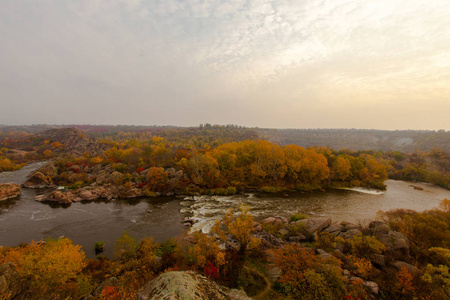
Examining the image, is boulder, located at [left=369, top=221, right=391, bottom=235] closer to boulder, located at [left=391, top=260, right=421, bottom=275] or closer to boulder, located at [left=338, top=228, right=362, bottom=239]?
boulder, located at [left=338, top=228, right=362, bottom=239]

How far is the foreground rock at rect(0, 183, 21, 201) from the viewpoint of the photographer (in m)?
33.6

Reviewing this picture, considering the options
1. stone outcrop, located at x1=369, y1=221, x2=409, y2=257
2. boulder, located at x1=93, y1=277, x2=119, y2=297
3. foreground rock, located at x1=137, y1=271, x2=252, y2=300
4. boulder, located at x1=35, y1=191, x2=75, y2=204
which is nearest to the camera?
foreground rock, located at x1=137, y1=271, x2=252, y2=300

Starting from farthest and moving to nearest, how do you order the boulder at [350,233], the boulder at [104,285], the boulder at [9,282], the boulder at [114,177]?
the boulder at [114,177]
the boulder at [350,233]
the boulder at [104,285]
the boulder at [9,282]

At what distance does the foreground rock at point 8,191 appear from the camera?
33625mm

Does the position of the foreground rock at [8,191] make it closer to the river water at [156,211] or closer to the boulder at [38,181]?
the river water at [156,211]

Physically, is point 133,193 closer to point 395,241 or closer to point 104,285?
point 104,285

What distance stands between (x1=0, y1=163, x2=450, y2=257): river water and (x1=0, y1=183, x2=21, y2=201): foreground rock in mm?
1230

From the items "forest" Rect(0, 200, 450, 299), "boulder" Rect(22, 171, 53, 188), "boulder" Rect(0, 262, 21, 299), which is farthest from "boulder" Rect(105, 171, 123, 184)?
"boulder" Rect(0, 262, 21, 299)

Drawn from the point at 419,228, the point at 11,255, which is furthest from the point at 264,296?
the point at 11,255

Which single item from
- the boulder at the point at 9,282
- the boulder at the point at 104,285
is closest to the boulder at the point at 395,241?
the boulder at the point at 104,285

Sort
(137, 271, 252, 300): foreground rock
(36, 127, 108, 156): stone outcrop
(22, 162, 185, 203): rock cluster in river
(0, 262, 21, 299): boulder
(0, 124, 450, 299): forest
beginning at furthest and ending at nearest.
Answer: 1. (36, 127, 108, 156): stone outcrop
2. (22, 162, 185, 203): rock cluster in river
3. (0, 124, 450, 299): forest
4. (0, 262, 21, 299): boulder
5. (137, 271, 252, 300): foreground rock

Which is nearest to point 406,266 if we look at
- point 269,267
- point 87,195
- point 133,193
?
point 269,267

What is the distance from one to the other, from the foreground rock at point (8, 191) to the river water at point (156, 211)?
1.23 meters

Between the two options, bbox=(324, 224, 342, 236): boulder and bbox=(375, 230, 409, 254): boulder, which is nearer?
bbox=(375, 230, 409, 254): boulder
